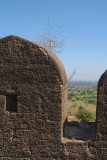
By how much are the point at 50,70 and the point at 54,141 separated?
1.50 m

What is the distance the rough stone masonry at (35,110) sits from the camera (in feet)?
10.2

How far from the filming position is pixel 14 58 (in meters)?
3.15

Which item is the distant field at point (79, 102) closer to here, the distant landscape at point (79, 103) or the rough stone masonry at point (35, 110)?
the distant landscape at point (79, 103)

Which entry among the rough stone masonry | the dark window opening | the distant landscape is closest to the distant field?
the distant landscape

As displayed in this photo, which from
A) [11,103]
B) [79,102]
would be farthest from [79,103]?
[11,103]

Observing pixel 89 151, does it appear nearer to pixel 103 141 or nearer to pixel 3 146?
pixel 103 141

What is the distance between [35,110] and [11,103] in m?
0.58

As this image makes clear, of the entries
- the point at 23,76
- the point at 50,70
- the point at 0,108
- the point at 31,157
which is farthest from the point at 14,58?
the point at 31,157

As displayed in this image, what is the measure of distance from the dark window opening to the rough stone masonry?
0.09 meters

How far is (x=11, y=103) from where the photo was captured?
331cm

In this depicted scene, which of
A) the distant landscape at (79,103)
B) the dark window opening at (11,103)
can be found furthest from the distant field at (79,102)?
the dark window opening at (11,103)

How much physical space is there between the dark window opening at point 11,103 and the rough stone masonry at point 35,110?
0.28 ft

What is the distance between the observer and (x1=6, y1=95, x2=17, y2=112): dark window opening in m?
3.29

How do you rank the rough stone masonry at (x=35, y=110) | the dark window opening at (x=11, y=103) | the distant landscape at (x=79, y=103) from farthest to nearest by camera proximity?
the distant landscape at (x=79, y=103) < the dark window opening at (x=11, y=103) < the rough stone masonry at (x=35, y=110)
